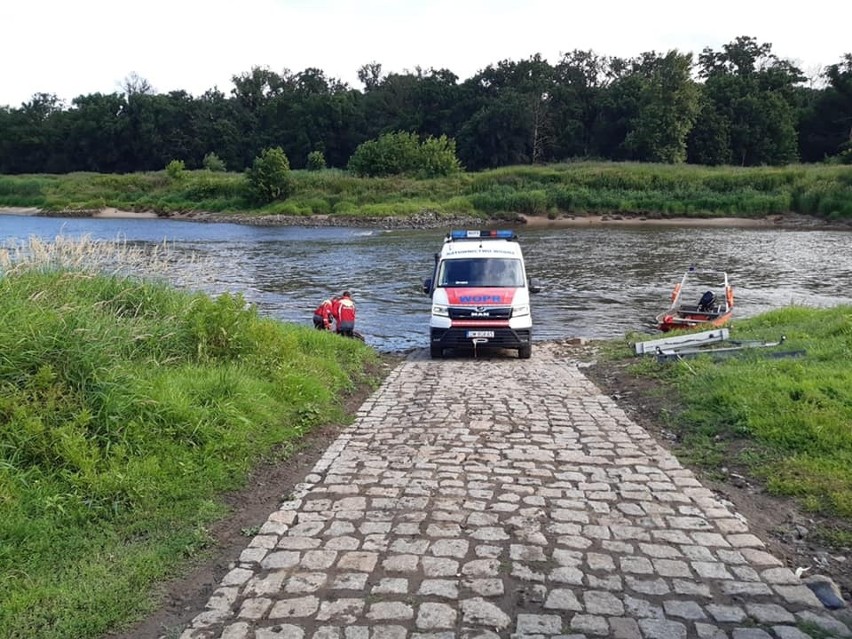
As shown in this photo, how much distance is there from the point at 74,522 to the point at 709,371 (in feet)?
25.6

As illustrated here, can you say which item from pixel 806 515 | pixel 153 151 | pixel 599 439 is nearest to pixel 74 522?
pixel 599 439

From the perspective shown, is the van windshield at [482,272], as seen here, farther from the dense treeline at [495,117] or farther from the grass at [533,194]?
the dense treeline at [495,117]

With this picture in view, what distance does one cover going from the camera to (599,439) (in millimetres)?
7703

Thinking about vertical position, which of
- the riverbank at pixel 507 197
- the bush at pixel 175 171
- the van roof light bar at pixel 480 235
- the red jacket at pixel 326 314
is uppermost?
the bush at pixel 175 171

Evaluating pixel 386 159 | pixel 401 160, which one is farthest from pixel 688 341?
pixel 401 160

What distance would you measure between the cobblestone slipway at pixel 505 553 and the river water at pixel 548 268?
6.54m

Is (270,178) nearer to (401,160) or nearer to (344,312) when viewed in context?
(401,160)

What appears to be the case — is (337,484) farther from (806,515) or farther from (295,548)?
(806,515)

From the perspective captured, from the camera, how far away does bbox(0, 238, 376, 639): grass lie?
4.62 m

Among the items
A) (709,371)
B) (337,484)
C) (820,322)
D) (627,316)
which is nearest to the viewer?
(337,484)

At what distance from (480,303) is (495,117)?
81516 mm

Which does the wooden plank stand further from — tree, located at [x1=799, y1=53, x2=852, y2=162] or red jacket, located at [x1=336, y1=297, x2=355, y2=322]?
tree, located at [x1=799, y1=53, x2=852, y2=162]

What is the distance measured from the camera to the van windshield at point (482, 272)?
47.3ft

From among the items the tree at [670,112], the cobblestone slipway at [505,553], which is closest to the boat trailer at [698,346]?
the cobblestone slipway at [505,553]
